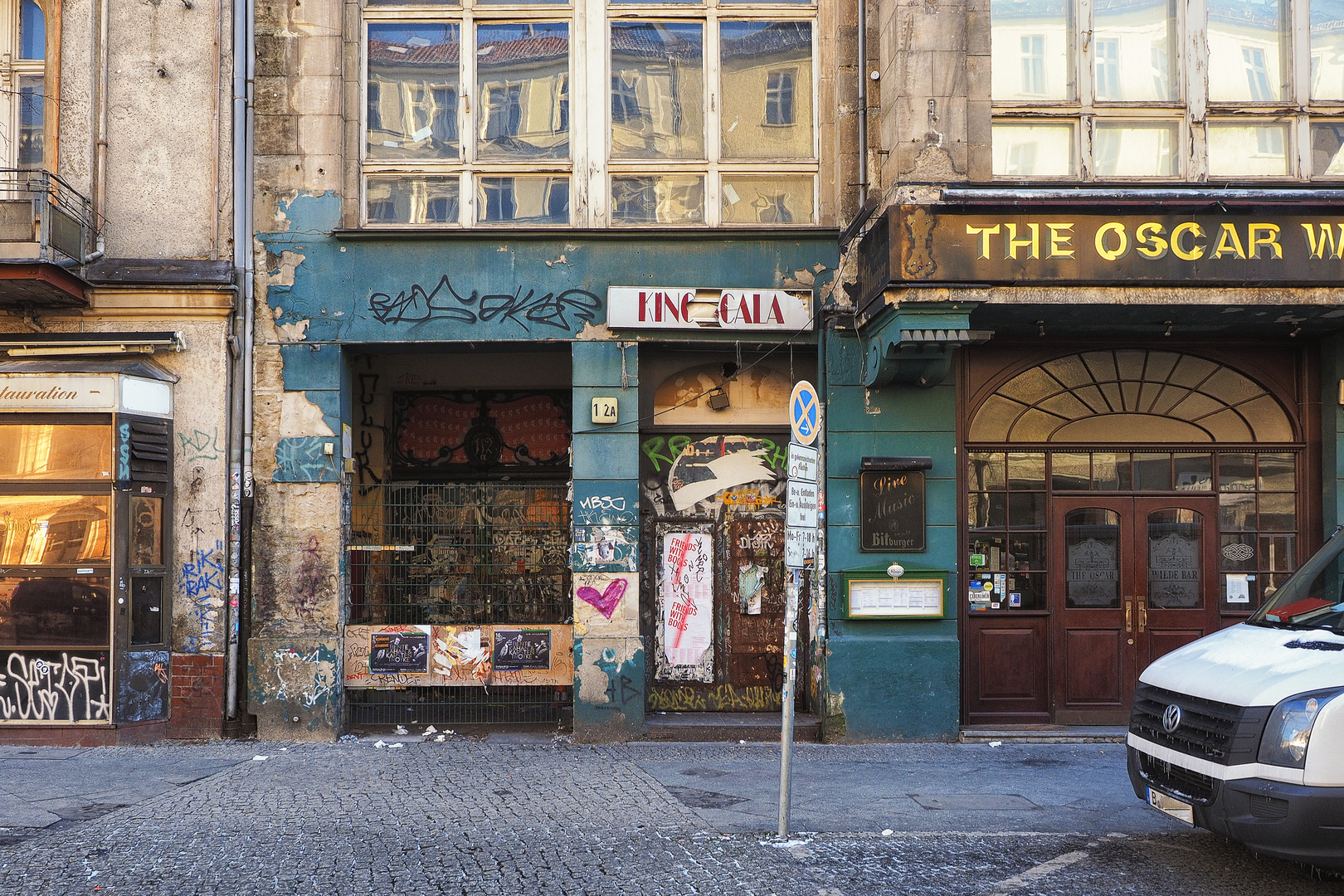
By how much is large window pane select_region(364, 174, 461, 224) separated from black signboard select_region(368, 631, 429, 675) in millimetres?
4100

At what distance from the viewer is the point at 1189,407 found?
10.2 metres

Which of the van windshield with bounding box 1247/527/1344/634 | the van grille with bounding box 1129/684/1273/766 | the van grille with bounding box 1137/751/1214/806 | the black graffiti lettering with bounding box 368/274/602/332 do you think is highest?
the black graffiti lettering with bounding box 368/274/602/332

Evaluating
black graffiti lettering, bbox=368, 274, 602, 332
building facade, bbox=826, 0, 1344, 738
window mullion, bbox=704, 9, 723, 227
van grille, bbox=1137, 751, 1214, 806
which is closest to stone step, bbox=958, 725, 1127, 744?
building facade, bbox=826, 0, 1344, 738

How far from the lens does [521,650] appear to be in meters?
10.1

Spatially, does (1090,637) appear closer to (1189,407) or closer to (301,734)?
(1189,407)

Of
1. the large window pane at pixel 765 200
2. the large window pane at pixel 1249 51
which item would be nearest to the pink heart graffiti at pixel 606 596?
the large window pane at pixel 765 200

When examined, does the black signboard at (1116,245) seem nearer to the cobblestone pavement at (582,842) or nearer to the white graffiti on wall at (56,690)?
the cobblestone pavement at (582,842)

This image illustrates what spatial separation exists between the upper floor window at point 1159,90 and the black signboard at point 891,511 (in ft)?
9.90

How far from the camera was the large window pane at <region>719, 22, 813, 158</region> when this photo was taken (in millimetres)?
10258

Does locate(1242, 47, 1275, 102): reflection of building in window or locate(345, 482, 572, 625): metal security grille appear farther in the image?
locate(345, 482, 572, 625): metal security grille

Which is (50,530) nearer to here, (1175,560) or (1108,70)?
(1108,70)

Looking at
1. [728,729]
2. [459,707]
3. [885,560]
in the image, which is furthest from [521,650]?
[885,560]

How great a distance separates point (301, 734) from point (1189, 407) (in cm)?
924

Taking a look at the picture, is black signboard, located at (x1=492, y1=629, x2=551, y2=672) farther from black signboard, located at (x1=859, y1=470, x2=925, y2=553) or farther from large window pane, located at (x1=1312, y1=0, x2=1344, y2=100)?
large window pane, located at (x1=1312, y1=0, x2=1344, y2=100)
